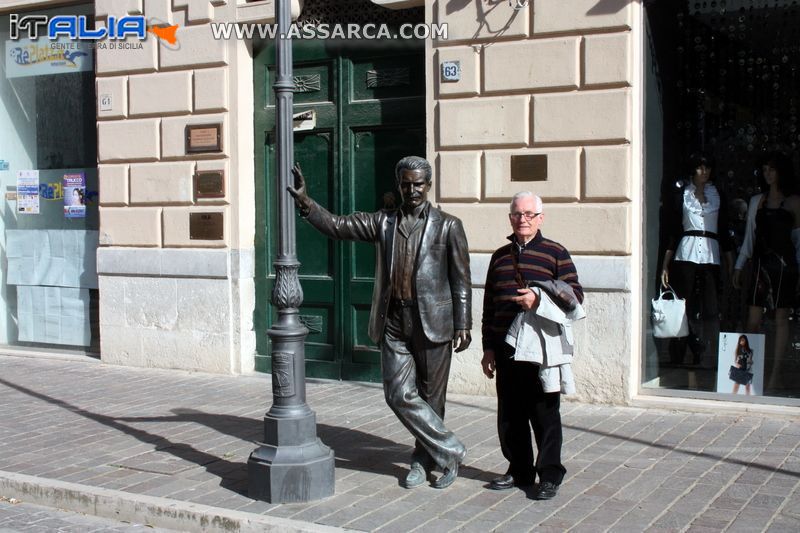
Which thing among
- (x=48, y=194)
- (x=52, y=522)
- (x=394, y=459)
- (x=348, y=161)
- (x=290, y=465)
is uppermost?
(x=348, y=161)

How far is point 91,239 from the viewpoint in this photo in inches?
464

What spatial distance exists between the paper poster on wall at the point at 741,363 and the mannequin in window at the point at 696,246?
19cm

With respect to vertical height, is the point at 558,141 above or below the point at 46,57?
below

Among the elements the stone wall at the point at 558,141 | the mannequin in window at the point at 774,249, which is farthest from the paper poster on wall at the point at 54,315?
the mannequin in window at the point at 774,249

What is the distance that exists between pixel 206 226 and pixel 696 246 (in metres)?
4.97

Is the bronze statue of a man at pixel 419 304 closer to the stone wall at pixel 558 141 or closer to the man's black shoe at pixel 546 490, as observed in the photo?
the man's black shoe at pixel 546 490

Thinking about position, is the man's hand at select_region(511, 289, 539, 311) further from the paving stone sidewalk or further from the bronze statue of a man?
the paving stone sidewalk

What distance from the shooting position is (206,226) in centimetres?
1041

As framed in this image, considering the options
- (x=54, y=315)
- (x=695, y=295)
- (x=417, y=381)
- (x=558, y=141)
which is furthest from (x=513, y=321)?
(x=54, y=315)

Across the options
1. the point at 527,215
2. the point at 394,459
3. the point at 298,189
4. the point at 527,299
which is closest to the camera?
the point at 527,299

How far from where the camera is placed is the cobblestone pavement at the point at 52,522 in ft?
19.0

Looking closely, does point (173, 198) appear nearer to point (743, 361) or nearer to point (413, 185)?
point (413, 185)

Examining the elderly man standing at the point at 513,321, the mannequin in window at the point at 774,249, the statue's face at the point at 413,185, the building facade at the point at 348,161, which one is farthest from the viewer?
the building facade at the point at 348,161

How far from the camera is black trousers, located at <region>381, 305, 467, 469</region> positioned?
19.4 feet
